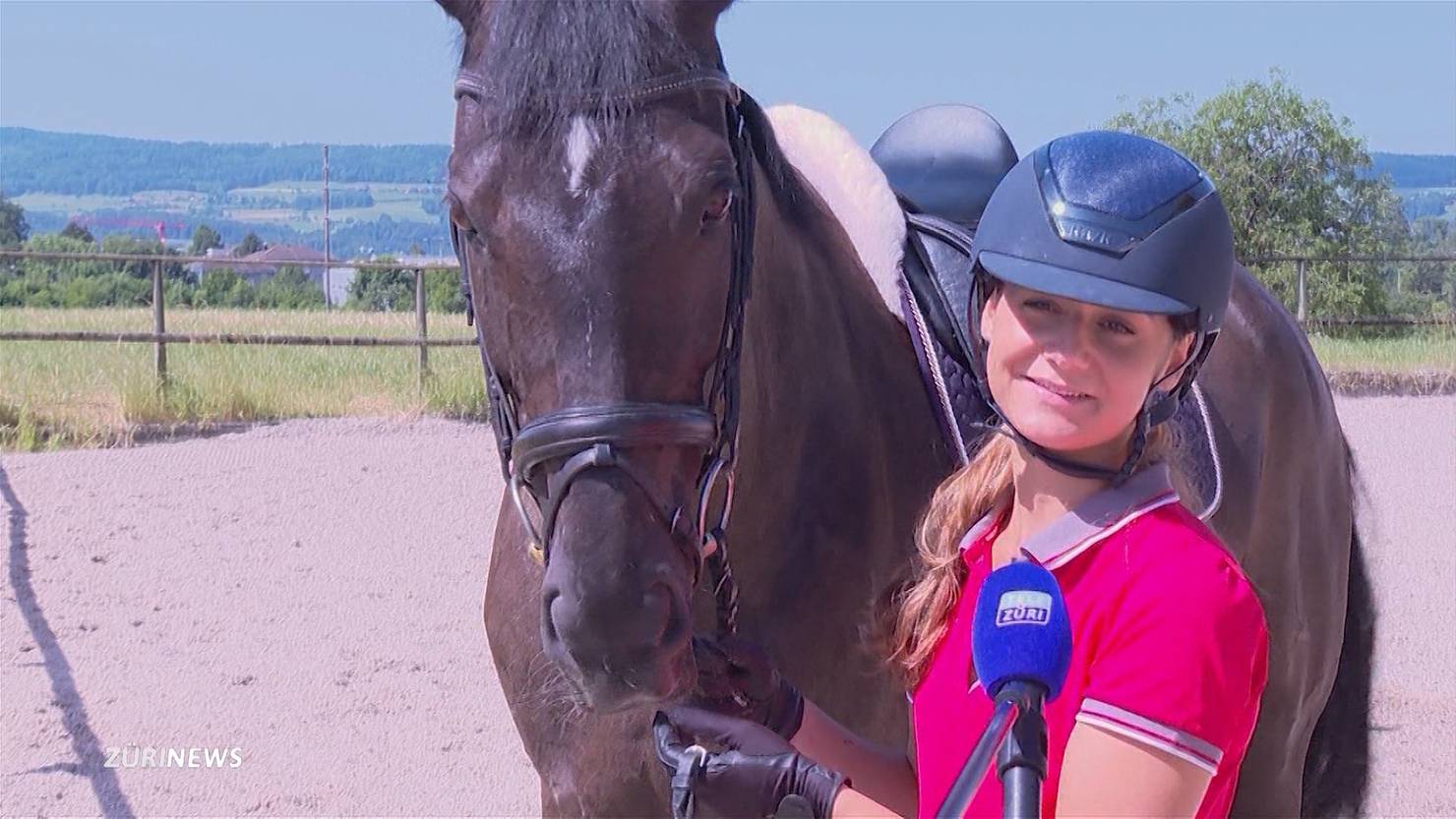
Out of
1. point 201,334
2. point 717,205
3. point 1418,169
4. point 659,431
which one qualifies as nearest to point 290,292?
point 201,334

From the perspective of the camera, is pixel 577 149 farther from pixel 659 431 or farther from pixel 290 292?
pixel 290 292

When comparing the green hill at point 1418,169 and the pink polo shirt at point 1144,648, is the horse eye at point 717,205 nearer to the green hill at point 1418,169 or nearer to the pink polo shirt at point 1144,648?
the pink polo shirt at point 1144,648

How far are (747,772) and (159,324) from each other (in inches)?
437

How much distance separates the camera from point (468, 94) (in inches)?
75.1

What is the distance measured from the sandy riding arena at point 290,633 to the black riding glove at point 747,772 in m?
3.10

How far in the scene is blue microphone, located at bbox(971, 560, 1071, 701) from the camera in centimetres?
100

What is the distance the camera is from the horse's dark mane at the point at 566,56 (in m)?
1.80

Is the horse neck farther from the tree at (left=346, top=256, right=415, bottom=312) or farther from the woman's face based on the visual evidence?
the tree at (left=346, top=256, right=415, bottom=312)

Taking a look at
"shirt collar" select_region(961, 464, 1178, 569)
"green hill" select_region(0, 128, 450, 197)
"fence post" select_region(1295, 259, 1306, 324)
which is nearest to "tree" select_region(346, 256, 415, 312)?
"fence post" select_region(1295, 259, 1306, 324)

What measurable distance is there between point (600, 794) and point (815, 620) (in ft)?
1.48

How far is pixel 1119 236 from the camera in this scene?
1356 millimetres

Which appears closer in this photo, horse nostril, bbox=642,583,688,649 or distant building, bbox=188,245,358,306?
horse nostril, bbox=642,583,688,649

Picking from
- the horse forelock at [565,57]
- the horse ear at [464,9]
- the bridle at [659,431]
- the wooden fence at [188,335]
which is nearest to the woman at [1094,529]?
the bridle at [659,431]

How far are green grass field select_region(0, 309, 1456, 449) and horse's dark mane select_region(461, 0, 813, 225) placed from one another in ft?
31.8
